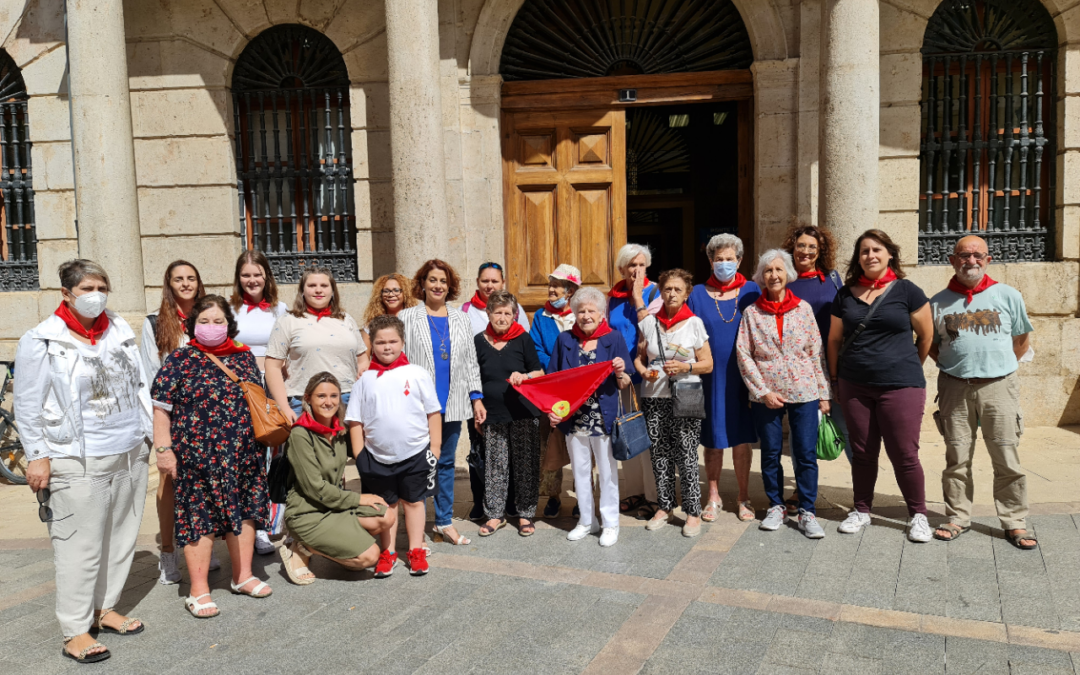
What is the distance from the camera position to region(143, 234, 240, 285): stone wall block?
929 centimetres

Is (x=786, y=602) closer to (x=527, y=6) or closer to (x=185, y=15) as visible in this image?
(x=527, y=6)

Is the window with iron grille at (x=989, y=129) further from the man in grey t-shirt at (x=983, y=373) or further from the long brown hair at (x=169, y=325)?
the long brown hair at (x=169, y=325)

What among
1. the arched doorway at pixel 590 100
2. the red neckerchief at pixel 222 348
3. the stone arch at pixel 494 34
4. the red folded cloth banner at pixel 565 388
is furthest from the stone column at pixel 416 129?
the red neckerchief at pixel 222 348

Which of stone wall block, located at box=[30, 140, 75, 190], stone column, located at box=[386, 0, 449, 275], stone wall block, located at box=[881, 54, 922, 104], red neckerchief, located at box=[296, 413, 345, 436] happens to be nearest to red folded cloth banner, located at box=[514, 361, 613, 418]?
red neckerchief, located at box=[296, 413, 345, 436]

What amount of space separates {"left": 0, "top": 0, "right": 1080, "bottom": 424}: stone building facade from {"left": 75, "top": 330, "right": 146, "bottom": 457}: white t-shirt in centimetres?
399

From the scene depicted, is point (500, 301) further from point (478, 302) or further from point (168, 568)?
point (168, 568)

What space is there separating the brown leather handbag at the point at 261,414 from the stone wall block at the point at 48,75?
668 centimetres

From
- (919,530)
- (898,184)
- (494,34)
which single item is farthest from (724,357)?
(494,34)

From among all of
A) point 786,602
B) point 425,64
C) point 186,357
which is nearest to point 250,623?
point 186,357

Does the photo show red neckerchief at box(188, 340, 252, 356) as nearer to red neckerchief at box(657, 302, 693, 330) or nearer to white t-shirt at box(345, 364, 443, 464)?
white t-shirt at box(345, 364, 443, 464)

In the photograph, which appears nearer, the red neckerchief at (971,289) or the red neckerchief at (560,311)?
the red neckerchief at (971,289)

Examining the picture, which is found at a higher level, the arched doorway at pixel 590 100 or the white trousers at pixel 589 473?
the arched doorway at pixel 590 100

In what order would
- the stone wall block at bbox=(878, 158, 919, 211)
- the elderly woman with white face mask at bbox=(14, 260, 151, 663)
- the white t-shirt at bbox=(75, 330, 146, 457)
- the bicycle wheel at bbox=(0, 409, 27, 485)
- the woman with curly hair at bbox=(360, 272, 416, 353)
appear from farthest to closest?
the stone wall block at bbox=(878, 158, 919, 211)
the bicycle wheel at bbox=(0, 409, 27, 485)
the woman with curly hair at bbox=(360, 272, 416, 353)
the white t-shirt at bbox=(75, 330, 146, 457)
the elderly woman with white face mask at bbox=(14, 260, 151, 663)

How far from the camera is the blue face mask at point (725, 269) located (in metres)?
5.54
